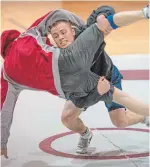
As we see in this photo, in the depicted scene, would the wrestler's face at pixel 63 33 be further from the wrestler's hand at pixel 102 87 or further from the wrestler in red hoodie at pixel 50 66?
the wrestler's hand at pixel 102 87

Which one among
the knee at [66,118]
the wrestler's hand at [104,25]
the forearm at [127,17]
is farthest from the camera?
the knee at [66,118]

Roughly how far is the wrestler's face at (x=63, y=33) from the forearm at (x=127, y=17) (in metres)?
0.31

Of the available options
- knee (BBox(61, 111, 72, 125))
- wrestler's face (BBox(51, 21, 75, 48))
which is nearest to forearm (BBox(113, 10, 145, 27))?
wrestler's face (BBox(51, 21, 75, 48))

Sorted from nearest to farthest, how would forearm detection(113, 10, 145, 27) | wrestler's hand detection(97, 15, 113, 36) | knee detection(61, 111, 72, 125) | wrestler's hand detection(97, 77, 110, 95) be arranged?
forearm detection(113, 10, 145, 27) → wrestler's hand detection(97, 15, 113, 36) → wrestler's hand detection(97, 77, 110, 95) → knee detection(61, 111, 72, 125)

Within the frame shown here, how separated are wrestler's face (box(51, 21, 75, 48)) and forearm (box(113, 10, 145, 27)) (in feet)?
1.01

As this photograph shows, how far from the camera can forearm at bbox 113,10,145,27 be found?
2.01m

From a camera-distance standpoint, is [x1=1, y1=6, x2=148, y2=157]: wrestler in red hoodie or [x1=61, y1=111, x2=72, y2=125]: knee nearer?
[x1=1, y1=6, x2=148, y2=157]: wrestler in red hoodie

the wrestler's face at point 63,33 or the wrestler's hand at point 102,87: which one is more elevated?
the wrestler's face at point 63,33

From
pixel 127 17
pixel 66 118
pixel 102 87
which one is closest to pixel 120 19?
pixel 127 17

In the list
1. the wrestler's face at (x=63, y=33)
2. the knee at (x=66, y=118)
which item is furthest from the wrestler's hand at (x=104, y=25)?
the knee at (x=66, y=118)

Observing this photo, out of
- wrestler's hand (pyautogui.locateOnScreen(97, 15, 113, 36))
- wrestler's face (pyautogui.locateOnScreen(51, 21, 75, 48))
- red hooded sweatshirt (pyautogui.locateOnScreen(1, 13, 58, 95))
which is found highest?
wrestler's hand (pyautogui.locateOnScreen(97, 15, 113, 36))

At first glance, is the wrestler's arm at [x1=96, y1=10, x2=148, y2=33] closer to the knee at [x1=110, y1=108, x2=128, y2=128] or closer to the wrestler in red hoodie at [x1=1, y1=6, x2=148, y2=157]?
the wrestler in red hoodie at [x1=1, y1=6, x2=148, y2=157]

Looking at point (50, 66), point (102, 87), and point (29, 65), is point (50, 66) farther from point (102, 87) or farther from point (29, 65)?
point (102, 87)

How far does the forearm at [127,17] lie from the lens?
201 centimetres
